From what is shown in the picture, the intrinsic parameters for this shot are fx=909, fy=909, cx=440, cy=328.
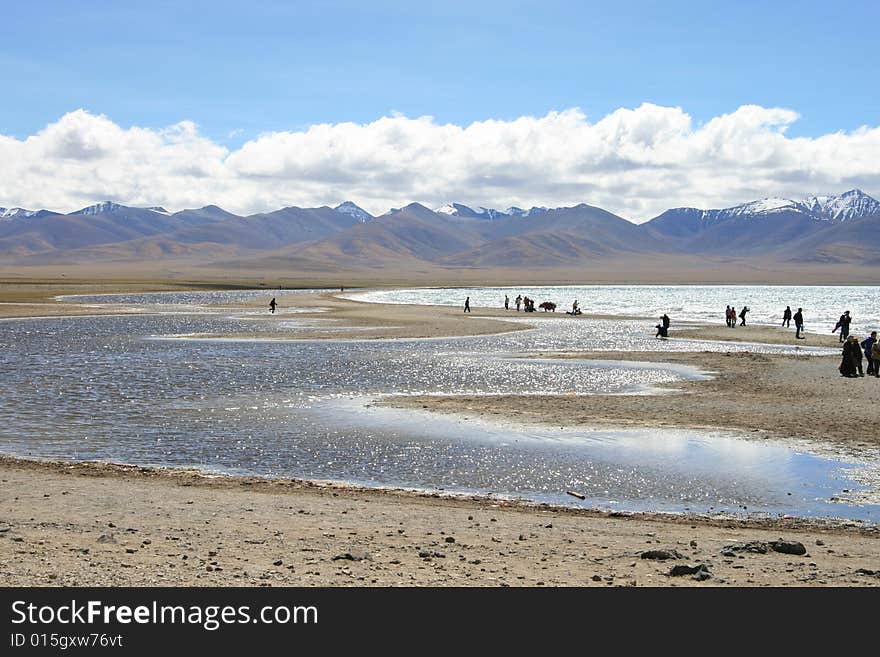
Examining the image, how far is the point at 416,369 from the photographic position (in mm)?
31969

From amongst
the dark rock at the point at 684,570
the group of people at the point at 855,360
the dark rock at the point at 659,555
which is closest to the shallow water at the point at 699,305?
the group of people at the point at 855,360

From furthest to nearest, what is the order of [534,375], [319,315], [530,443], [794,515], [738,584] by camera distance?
[319,315], [534,375], [530,443], [794,515], [738,584]

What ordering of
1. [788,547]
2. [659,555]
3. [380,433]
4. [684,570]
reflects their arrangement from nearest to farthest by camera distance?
[684,570], [659,555], [788,547], [380,433]

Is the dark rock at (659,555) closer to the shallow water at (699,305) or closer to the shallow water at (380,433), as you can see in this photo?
the shallow water at (380,433)

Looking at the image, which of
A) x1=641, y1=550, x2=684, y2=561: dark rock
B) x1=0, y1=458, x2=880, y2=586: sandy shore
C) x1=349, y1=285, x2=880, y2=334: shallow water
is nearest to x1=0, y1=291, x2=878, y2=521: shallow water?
x1=0, y1=458, x2=880, y2=586: sandy shore

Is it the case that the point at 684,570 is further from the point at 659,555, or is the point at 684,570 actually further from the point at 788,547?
the point at 788,547

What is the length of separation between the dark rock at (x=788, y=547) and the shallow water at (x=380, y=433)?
2.90 meters

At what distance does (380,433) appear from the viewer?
19281 millimetres

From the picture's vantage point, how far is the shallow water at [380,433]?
15.0 metres

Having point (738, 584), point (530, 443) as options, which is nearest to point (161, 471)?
point (530, 443)

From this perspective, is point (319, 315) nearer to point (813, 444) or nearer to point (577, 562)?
point (813, 444)

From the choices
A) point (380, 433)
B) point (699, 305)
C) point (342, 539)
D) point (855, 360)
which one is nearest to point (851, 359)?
point (855, 360)

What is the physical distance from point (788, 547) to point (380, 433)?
10311mm

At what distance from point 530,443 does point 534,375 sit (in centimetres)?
1208
